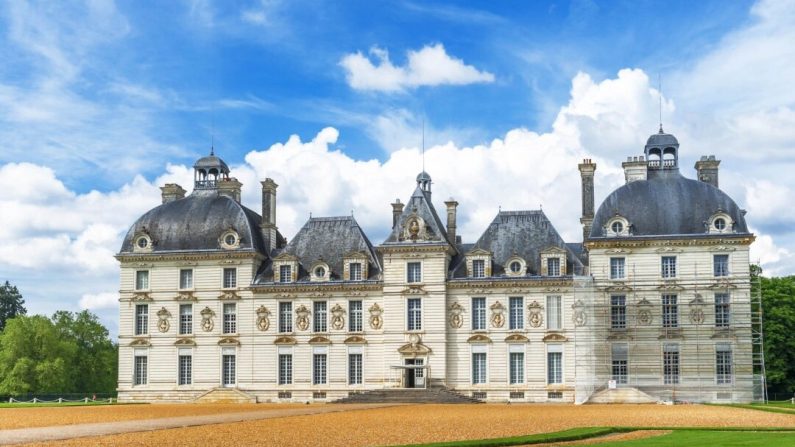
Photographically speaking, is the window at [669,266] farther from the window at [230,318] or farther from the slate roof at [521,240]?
the window at [230,318]

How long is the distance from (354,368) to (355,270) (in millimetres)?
4958

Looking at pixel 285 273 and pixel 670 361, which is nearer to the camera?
pixel 670 361

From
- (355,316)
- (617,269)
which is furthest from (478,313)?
(617,269)

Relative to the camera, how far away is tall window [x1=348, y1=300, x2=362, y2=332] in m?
54.2

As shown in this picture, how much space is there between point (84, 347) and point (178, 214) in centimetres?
1948

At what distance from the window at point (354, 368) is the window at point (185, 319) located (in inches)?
344

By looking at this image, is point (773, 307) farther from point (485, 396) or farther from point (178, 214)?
point (178, 214)

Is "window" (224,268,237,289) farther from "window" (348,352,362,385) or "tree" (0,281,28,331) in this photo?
"tree" (0,281,28,331)

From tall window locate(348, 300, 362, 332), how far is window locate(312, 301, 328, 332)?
127 centimetres

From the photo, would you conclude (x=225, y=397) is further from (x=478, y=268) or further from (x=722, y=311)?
(x=722, y=311)

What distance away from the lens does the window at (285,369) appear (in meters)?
54.6

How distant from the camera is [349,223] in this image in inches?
2240

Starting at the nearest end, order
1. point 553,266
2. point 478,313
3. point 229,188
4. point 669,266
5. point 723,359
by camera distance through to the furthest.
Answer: point 723,359
point 669,266
point 553,266
point 478,313
point 229,188

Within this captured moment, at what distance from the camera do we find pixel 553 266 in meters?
52.2
